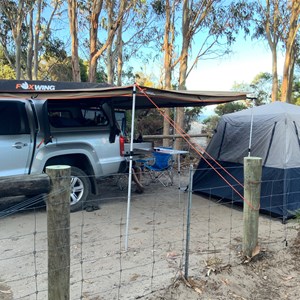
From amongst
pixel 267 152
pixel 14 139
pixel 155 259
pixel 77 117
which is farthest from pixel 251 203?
pixel 14 139

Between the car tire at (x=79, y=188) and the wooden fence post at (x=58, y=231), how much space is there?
134 inches

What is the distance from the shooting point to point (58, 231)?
264cm

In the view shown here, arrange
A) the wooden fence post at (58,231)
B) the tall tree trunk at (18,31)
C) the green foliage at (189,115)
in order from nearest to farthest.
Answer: the wooden fence post at (58,231)
the tall tree trunk at (18,31)
the green foliage at (189,115)

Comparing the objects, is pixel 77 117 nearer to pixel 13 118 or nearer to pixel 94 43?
pixel 13 118

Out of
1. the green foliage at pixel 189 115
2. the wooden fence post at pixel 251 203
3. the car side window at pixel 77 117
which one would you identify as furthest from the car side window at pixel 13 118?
the green foliage at pixel 189 115

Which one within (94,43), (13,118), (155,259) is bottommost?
(155,259)

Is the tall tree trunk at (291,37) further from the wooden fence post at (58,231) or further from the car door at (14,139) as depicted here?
the wooden fence post at (58,231)

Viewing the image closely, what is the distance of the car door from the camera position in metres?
5.48

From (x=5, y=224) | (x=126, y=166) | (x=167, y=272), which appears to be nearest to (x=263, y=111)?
(x=126, y=166)

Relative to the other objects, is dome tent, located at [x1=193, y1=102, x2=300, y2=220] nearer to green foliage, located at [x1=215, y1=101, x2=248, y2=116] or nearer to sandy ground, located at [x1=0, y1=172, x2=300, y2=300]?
sandy ground, located at [x1=0, y1=172, x2=300, y2=300]

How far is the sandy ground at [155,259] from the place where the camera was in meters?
3.42

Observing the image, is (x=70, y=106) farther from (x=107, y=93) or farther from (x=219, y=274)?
(x=219, y=274)

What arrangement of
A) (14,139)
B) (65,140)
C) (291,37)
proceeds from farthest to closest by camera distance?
(291,37), (65,140), (14,139)

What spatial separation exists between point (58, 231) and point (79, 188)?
3.60 m
